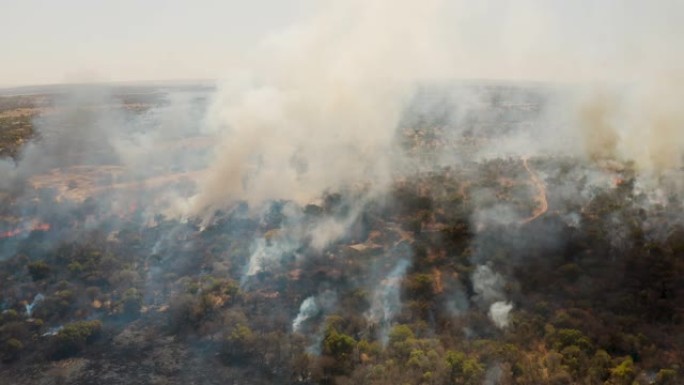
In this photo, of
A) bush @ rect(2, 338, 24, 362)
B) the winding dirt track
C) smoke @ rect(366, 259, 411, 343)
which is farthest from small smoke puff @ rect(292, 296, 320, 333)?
the winding dirt track

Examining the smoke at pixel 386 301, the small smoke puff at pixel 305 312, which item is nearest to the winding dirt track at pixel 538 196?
the smoke at pixel 386 301

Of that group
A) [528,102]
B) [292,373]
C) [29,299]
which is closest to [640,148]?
[292,373]

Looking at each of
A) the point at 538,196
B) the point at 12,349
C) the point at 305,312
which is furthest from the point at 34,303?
the point at 538,196

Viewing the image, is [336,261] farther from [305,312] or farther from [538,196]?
[538,196]

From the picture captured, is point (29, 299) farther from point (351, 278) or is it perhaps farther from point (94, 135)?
point (94, 135)

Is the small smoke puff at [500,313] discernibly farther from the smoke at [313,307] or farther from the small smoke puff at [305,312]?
the small smoke puff at [305,312]

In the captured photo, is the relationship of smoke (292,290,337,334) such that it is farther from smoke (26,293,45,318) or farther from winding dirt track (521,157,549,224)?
winding dirt track (521,157,549,224)
